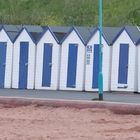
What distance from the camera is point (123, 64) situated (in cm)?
2747

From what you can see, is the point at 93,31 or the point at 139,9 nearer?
the point at 93,31

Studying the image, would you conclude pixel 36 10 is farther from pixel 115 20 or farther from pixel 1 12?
pixel 115 20

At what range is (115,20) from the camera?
42.3 metres

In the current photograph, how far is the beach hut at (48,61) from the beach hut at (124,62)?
2.60m

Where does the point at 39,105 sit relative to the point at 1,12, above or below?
below

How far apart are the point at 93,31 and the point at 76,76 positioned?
6.57ft

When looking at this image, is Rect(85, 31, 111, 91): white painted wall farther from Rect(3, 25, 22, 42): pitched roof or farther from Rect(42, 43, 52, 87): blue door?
Rect(3, 25, 22, 42): pitched roof

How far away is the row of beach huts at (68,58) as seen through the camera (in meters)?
27.5

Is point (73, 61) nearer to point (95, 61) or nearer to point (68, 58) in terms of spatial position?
point (68, 58)

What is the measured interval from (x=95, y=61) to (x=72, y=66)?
103cm

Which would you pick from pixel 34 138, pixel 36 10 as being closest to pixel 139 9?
pixel 36 10

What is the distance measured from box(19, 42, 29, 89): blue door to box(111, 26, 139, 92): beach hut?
13.6 ft

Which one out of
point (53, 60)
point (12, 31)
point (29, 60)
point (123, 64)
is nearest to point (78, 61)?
point (53, 60)

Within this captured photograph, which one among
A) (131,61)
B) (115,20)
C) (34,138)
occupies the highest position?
(115,20)
